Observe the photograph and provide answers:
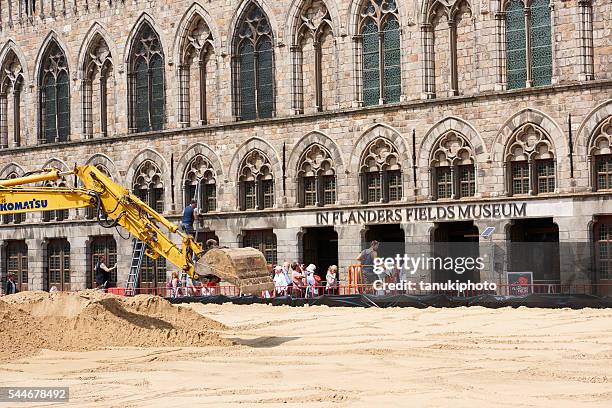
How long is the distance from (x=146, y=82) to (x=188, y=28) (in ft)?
11.1

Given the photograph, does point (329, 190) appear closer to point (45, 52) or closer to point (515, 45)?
point (515, 45)

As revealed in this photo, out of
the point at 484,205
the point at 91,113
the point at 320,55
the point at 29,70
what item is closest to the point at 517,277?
the point at 484,205

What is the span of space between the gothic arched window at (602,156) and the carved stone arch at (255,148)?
12751 millimetres

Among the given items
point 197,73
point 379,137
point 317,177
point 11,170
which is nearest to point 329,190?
point 317,177

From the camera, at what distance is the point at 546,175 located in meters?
37.6

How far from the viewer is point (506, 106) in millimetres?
38250

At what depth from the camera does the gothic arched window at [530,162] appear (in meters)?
37.5

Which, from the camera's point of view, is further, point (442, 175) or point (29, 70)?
point (29, 70)

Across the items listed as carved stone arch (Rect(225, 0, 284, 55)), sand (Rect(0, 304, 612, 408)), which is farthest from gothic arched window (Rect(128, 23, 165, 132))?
sand (Rect(0, 304, 612, 408))

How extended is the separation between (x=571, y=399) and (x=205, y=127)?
3125 centimetres

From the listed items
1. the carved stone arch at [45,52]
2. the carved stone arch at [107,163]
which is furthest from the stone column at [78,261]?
the carved stone arch at [45,52]

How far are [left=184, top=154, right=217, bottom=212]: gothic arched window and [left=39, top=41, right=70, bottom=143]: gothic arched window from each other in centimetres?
845

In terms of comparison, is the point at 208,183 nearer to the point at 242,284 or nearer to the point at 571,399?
the point at 242,284

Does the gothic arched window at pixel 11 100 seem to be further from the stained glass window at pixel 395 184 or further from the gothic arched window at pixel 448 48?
the gothic arched window at pixel 448 48
